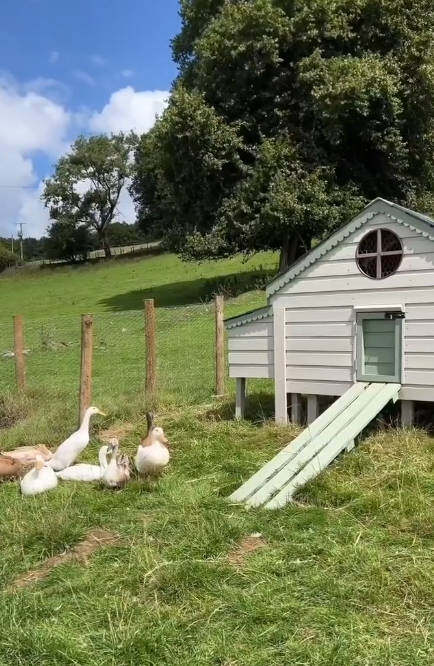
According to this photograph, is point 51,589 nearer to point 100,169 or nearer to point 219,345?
point 219,345

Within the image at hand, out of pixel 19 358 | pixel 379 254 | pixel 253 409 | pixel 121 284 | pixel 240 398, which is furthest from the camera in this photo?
pixel 121 284

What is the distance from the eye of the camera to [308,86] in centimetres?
1925

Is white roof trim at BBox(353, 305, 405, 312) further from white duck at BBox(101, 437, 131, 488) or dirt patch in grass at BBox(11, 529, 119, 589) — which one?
dirt patch in grass at BBox(11, 529, 119, 589)

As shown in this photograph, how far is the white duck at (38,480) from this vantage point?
5.27 metres

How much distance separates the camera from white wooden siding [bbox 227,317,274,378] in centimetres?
722

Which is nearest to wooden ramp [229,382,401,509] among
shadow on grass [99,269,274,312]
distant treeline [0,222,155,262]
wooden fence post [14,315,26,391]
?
wooden fence post [14,315,26,391]

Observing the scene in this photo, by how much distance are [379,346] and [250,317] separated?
161cm

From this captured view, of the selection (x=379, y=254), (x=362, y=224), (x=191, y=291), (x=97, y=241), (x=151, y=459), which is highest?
(x=97, y=241)

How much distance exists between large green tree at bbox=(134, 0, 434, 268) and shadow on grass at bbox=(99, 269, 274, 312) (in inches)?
81.3

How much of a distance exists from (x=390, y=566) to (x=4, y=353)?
1313 cm

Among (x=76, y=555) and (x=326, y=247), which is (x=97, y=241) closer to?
(x=326, y=247)

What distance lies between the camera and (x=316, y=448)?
17.4 feet

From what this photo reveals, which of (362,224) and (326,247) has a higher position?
(362,224)

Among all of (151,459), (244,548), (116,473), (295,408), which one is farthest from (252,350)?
(244,548)
